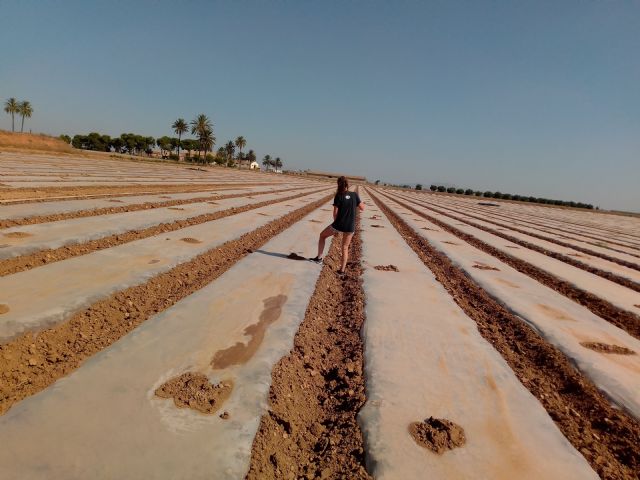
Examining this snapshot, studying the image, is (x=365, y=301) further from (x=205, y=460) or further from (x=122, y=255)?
(x=122, y=255)

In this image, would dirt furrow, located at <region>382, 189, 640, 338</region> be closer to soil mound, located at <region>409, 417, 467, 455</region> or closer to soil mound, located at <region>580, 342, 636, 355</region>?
soil mound, located at <region>580, 342, 636, 355</region>

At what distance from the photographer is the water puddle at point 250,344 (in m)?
2.66

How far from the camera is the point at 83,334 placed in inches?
115

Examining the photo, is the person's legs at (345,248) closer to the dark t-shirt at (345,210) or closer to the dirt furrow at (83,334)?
the dark t-shirt at (345,210)

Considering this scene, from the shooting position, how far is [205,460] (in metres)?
1.73

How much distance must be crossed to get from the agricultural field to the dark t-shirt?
782mm

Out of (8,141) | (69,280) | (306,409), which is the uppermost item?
(8,141)

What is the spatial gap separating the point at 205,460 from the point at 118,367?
1.07 metres

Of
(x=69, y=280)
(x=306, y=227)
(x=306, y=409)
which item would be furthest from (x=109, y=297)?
(x=306, y=227)

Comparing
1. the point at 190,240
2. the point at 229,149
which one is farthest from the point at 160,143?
the point at 190,240

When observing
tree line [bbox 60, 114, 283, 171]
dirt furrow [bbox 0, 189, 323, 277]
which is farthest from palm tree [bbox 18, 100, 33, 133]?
dirt furrow [bbox 0, 189, 323, 277]

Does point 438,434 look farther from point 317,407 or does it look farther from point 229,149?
point 229,149

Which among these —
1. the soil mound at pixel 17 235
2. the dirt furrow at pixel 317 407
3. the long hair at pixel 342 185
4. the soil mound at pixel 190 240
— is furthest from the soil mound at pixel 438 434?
the soil mound at pixel 17 235

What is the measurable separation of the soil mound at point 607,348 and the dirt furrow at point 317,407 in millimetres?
2363
